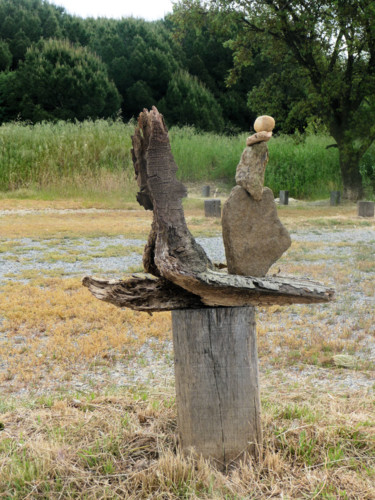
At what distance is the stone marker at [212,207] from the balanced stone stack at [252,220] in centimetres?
811

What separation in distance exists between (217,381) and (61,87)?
69.0 ft

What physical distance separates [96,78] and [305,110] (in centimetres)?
1104

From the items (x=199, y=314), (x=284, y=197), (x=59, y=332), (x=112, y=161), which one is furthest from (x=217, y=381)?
(x=112, y=161)

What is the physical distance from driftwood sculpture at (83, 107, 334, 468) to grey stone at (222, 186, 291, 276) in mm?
164

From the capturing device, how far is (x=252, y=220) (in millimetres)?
2326

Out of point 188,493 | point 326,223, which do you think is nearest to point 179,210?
point 188,493

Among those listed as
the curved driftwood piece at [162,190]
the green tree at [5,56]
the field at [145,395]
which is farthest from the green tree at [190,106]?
the curved driftwood piece at [162,190]

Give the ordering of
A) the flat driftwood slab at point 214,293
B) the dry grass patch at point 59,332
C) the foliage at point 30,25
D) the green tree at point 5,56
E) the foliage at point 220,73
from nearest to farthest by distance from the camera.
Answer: the flat driftwood slab at point 214,293
the dry grass patch at point 59,332
the green tree at point 5,56
the foliage at point 30,25
the foliage at point 220,73

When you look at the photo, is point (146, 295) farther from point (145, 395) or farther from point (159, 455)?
point (145, 395)

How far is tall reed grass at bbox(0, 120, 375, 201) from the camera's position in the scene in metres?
13.5

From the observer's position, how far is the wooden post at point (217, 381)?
7.04 ft

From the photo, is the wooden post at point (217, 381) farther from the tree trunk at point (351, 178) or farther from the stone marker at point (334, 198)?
the tree trunk at point (351, 178)

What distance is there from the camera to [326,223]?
10.0m

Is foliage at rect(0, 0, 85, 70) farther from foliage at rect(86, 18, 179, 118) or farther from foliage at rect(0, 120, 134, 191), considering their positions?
foliage at rect(0, 120, 134, 191)
